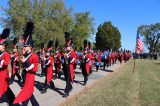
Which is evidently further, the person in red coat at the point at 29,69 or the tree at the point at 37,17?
the tree at the point at 37,17

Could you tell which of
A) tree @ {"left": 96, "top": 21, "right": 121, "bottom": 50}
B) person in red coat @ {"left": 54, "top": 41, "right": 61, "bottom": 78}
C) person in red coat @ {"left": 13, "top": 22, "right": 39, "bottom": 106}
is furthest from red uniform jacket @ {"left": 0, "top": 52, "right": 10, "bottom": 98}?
tree @ {"left": 96, "top": 21, "right": 121, "bottom": 50}

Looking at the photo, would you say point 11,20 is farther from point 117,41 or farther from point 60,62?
point 117,41

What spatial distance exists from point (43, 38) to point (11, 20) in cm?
508

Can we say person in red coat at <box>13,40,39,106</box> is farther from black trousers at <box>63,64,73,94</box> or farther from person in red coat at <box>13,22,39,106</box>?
black trousers at <box>63,64,73,94</box>

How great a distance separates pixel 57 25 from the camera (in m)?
52.9

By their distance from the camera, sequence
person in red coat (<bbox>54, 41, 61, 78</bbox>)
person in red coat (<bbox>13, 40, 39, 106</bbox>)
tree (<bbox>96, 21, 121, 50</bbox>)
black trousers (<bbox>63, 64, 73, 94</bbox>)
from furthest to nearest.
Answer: tree (<bbox>96, 21, 121, 50</bbox>), person in red coat (<bbox>54, 41, 61, 78</bbox>), black trousers (<bbox>63, 64, 73, 94</bbox>), person in red coat (<bbox>13, 40, 39, 106</bbox>)

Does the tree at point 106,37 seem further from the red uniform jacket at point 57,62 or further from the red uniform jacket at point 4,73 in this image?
the red uniform jacket at point 4,73

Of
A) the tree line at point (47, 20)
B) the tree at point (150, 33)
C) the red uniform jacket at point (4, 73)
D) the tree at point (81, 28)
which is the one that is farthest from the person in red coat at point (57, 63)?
the tree at point (150, 33)

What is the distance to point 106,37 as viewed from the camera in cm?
9731

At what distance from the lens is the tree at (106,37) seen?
9694cm

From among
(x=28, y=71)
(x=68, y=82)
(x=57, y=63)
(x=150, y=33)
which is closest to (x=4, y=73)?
(x=28, y=71)

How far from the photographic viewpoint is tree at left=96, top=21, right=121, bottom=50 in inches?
3816

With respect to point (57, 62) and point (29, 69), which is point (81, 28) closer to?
point (57, 62)

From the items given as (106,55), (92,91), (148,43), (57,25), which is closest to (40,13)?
(57,25)
